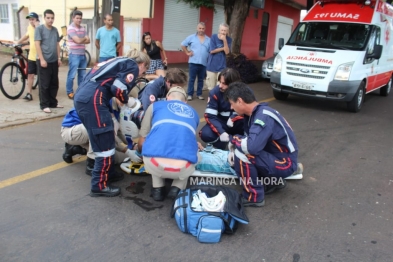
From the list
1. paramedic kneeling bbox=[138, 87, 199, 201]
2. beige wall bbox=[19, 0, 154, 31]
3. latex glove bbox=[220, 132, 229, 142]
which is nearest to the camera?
paramedic kneeling bbox=[138, 87, 199, 201]

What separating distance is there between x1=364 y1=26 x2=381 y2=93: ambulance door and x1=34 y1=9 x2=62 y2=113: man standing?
6.29 metres

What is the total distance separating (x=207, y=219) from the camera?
111 inches

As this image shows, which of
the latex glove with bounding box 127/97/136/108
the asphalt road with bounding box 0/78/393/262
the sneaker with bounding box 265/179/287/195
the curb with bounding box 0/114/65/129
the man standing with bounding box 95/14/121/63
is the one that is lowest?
the asphalt road with bounding box 0/78/393/262

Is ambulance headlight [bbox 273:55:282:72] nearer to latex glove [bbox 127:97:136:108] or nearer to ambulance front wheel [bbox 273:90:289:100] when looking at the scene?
ambulance front wheel [bbox 273:90:289:100]

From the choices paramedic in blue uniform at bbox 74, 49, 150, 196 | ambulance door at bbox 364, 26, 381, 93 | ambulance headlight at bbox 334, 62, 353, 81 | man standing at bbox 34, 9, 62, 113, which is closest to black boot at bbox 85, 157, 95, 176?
paramedic in blue uniform at bbox 74, 49, 150, 196

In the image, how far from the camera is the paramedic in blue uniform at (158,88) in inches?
153

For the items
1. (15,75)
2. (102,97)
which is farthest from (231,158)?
(15,75)

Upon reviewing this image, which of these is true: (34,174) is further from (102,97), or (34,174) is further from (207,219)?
(207,219)

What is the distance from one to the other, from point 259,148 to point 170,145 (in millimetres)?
801

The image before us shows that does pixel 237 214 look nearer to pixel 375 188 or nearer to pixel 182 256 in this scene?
pixel 182 256

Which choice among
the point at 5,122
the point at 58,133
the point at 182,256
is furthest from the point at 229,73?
the point at 5,122

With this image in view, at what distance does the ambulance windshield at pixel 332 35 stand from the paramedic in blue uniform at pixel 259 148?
518 centimetres

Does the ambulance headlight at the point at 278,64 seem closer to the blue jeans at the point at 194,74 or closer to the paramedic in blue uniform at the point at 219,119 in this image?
the blue jeans at the point at 194,74

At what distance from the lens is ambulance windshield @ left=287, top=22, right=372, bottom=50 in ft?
25.3
